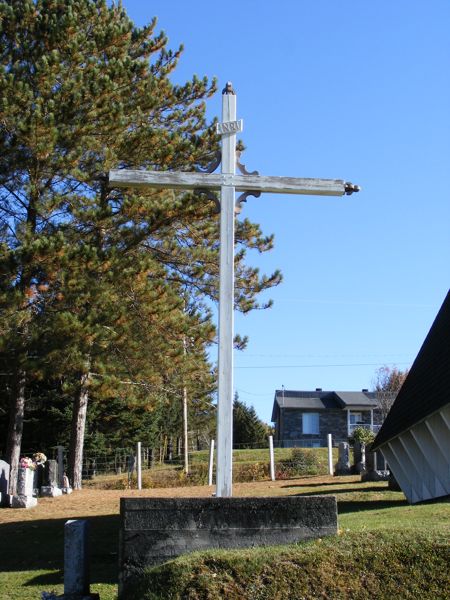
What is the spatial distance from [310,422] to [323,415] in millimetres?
1089

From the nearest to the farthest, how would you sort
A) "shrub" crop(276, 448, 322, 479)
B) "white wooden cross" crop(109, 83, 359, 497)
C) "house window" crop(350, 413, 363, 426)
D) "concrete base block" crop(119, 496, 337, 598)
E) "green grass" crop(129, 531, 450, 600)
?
"green grass" crop(129, 531, 450, 600) → "concrete base block" crop(119, 496, 337, 598) → "white wooden cross" crop(109, 83, 359, 497) → "shrub" crop(276, 448, 322, 479) → "house window" crop(350, 413, 363, 426)

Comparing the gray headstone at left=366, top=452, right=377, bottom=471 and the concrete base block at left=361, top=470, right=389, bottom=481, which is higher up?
the gray headstone at left=366, top=452, right=377, bottom=471

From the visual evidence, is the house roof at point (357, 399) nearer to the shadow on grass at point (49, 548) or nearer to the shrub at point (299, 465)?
the shrub at point (299, 465)

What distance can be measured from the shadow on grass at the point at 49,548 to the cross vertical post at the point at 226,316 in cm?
293

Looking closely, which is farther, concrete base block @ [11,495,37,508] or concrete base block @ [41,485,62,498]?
concrete base block @ [41,485,62,498]

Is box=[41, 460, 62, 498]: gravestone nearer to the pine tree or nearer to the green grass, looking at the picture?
the pine tree

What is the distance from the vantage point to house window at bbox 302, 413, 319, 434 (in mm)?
60500

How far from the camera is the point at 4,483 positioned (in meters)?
20.8

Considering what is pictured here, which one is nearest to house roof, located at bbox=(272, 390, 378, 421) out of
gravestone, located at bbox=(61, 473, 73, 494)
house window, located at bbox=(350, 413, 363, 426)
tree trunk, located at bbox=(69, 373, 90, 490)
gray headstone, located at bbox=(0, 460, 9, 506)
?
house window, located at bbox=(350, 413, 363, 426)

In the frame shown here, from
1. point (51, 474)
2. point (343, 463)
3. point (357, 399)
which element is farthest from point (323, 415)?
point (51, 474)

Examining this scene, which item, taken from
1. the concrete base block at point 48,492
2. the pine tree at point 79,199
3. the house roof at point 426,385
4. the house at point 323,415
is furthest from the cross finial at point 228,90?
the house at point 323,415

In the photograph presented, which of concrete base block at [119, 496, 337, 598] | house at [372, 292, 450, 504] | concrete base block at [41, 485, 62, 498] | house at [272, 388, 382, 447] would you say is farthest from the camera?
house at [272, 388, 382, 447]

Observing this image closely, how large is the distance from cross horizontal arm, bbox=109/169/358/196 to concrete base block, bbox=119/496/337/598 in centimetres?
323

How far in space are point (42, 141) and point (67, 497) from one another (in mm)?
9305
